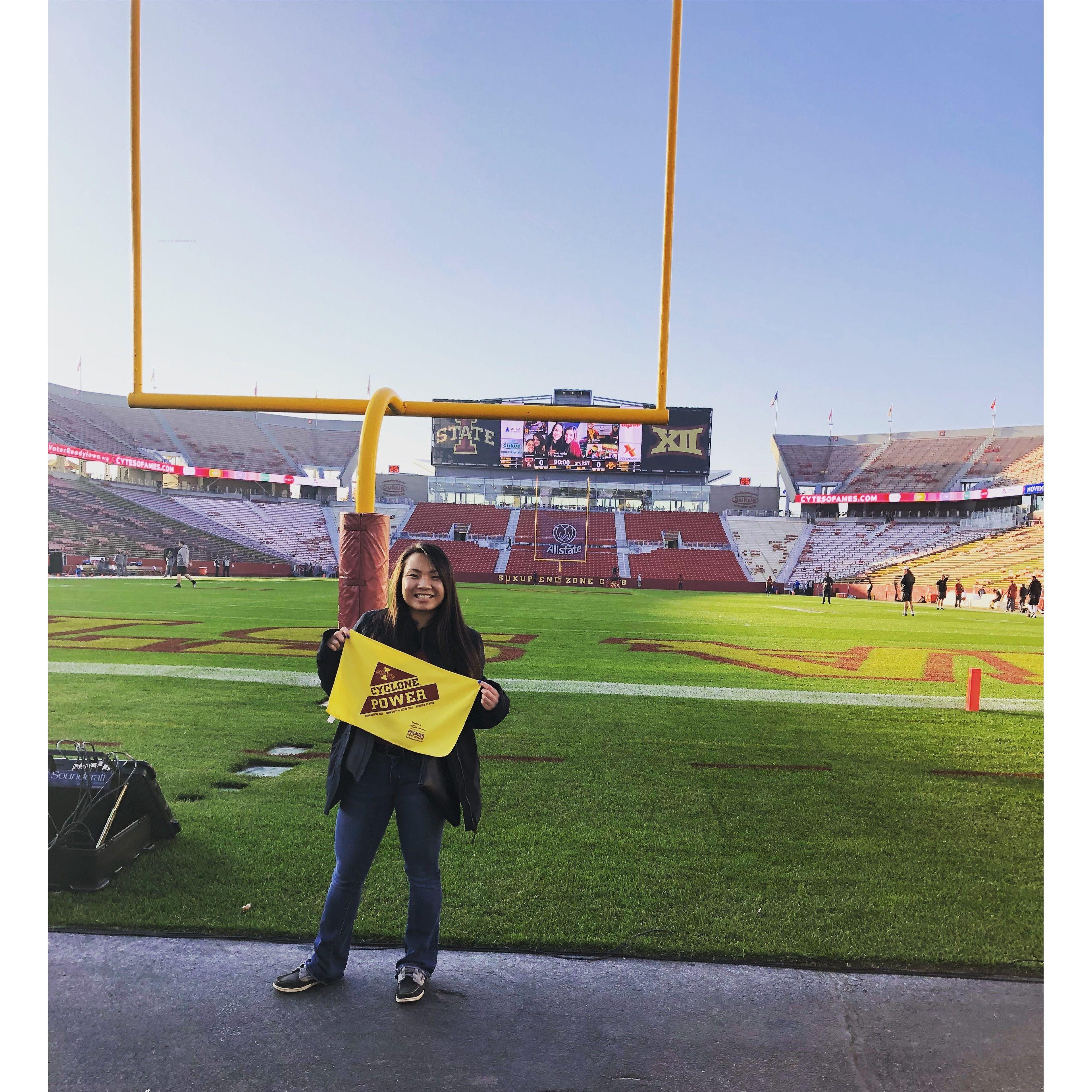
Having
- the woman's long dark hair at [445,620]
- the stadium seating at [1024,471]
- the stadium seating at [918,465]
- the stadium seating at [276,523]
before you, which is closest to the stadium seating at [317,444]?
the stadium seating at [276,523]

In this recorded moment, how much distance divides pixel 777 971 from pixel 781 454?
59599 mm

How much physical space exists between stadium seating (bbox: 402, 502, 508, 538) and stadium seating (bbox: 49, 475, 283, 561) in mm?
10285

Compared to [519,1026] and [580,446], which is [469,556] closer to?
[580,446]

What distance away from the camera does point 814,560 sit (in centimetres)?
4459

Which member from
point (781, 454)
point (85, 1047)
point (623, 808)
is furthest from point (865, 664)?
point (781, 454)

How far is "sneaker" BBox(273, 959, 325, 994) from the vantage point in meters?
2.64

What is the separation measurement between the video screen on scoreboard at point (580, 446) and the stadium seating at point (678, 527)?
302 centimetres

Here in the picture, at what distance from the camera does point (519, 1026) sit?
249 cm

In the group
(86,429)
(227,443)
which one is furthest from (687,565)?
(86,429)

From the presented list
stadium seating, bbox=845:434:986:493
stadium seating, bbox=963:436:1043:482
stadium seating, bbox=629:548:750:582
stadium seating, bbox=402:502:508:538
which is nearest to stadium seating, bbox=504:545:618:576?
stadium seating, bbox=629:548:750:582

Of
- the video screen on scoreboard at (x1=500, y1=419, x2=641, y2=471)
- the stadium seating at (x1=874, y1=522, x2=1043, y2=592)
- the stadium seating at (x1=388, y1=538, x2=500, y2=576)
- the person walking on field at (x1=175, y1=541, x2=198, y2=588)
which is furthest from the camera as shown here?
the video screen on scoreboard at (x1=500, y1=419, x2=641, y2=471)

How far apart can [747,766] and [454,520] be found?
4594cm

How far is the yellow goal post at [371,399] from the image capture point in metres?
3.60

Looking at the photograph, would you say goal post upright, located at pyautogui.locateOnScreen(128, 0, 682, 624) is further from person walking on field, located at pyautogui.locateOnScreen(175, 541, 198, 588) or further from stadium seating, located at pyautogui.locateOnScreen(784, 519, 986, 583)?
stadium seating, located at pyautogui.locateOnScreen(784, 519, 986, 583)
